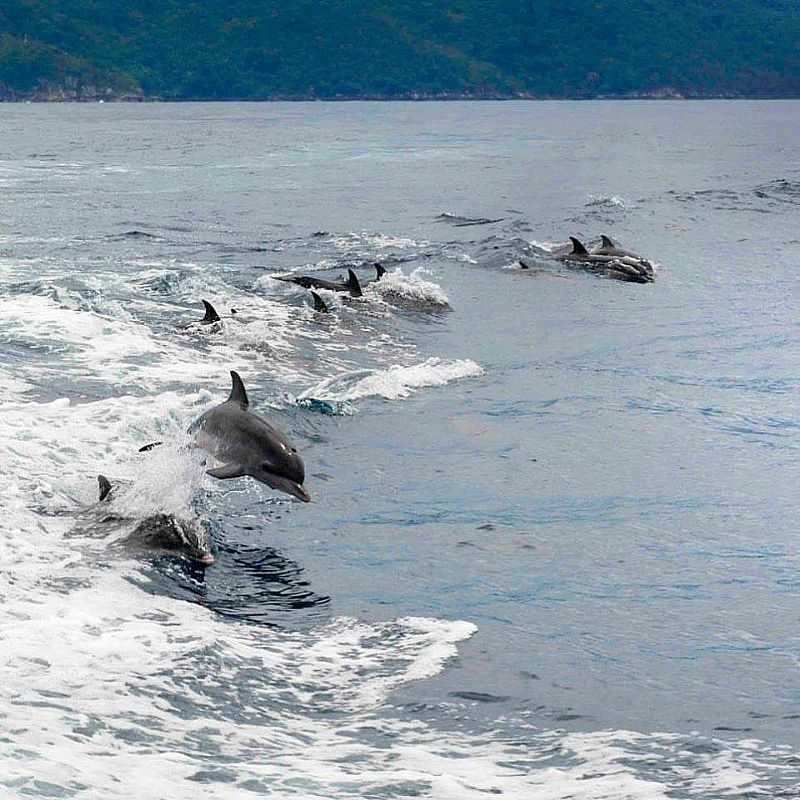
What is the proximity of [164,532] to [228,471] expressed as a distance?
1068 millimetres

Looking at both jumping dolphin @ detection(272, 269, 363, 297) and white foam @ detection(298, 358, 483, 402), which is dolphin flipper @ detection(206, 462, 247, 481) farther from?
jumping dolphin @ detection(272, 269, 363, 297)

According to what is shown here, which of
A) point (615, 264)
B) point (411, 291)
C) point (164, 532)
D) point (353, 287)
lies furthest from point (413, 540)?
point (615, 264)

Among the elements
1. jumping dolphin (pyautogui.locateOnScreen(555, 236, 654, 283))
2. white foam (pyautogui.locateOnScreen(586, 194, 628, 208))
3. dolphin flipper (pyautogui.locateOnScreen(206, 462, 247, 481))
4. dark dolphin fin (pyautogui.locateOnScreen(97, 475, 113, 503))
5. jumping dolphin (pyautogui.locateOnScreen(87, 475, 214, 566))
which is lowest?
jumping dolphin (pyautogui.locateOnScreen(87, 475, 214, 566))

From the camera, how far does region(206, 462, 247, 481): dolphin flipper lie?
12.7m

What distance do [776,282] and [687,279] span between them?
195 cm

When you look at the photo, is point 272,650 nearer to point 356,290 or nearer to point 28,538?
point 28,538

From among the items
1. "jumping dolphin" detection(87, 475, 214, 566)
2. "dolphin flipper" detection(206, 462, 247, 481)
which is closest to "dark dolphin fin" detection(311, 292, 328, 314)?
"dolphin flipper" detection(206, 462, 247, 481)

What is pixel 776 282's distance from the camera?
29.7 m

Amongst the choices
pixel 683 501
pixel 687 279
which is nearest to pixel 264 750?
pixel 683 501

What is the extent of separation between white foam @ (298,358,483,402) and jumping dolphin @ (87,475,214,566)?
5545 mm

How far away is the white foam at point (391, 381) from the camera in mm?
17922

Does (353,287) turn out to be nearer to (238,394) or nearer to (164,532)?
(238,394)

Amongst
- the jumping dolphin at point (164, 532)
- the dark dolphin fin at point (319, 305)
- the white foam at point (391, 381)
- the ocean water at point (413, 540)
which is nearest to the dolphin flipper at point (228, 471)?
the ocean water at point (413, 540)

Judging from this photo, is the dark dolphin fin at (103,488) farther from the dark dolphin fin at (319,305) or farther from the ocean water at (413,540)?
the dark dolphin fin at (319,305)
